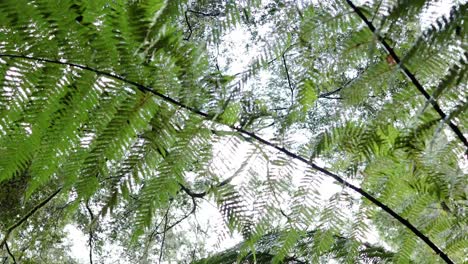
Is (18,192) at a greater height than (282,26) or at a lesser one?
greater

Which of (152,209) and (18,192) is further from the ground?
(18,192)

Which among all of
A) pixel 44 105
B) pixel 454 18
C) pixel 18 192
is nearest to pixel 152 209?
pixel 44 105

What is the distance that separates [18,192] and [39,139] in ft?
10.4

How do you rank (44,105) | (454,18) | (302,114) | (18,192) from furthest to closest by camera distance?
(18,192) → (302,114) → (44,105) → (454,18)

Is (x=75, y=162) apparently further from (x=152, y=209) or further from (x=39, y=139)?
(x=152, y=209)

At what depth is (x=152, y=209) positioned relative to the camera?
42.0 inches

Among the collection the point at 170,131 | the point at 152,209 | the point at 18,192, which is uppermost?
the point at 18,192

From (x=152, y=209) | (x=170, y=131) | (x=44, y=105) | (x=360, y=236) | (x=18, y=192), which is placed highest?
(x=18, y=192)

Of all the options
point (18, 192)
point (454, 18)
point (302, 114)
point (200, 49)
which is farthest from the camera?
point (18, 192)

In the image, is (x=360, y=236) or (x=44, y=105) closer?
(x=44, y=105)

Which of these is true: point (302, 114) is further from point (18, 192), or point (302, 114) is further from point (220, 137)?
point (18, 192)

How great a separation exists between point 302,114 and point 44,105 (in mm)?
575

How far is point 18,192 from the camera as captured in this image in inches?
153

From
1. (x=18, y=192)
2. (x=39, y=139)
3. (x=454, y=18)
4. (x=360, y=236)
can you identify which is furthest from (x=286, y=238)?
(x=18, y=192)
